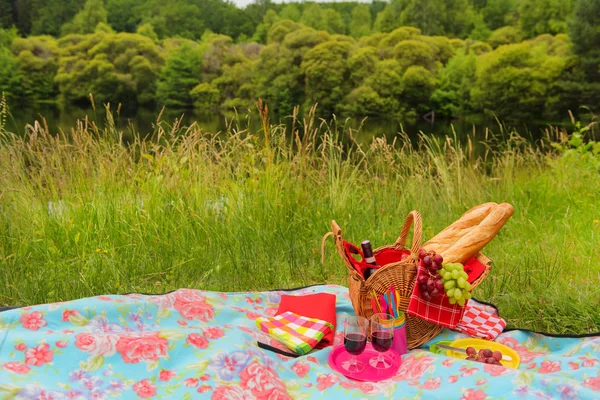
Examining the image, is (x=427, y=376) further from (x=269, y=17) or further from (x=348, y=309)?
(x=269, y=17)

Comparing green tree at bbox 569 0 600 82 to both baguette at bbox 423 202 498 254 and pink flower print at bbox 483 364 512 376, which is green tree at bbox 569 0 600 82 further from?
pink flower print at bbox 483 364 512 376

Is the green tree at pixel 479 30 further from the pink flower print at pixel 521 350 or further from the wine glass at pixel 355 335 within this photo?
the wine glass at pixel 355 335

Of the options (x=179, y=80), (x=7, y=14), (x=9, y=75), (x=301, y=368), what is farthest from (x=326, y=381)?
(x=7, y=14)

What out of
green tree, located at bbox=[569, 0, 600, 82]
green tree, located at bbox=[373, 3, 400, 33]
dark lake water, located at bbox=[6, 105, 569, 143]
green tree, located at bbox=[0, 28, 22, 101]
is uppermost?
Result: green tree, located at bbox=[373, 3, 400, 33]

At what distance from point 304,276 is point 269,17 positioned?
43220mm

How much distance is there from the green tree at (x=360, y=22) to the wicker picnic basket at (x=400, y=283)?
41314mm

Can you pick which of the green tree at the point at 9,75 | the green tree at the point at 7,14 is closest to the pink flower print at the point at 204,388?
the green tree at the point at 9,75

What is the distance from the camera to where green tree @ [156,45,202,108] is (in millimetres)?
33812

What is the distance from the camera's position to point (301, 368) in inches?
80.2

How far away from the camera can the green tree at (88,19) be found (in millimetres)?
40312

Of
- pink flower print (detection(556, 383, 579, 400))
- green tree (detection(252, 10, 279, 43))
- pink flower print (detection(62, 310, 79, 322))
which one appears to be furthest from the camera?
green tree (detection(252, 10, 279, 43))

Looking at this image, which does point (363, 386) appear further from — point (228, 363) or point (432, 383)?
point (228, 363)

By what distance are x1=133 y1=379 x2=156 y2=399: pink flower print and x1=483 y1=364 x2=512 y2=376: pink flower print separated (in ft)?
3.74

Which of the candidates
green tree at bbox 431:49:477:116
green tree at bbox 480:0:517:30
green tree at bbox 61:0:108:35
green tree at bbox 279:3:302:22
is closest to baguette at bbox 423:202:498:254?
green tree at bbox 431:49:477:116
